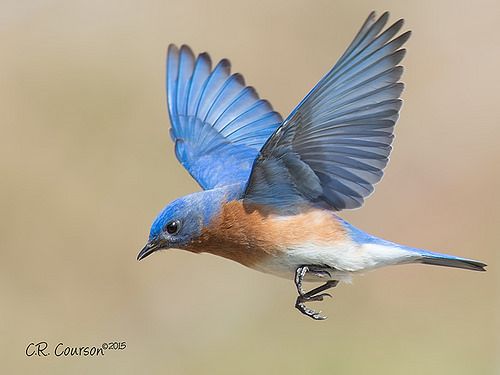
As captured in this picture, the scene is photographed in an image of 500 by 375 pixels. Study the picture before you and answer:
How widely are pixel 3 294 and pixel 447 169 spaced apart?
11.3 feet

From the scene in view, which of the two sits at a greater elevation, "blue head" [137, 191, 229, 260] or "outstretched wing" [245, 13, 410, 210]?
"outstretched wing" [245, 13, 410, 210]

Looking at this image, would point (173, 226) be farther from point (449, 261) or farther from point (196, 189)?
point (196, 189)

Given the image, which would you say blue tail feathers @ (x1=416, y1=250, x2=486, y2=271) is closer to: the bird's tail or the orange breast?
the bird's tail

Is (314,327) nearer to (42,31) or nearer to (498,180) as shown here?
(498,180)

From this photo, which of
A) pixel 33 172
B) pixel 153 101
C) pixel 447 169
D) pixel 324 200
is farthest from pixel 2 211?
pixel 324 200

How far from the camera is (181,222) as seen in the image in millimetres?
4480

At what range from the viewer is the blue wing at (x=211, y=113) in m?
5.48

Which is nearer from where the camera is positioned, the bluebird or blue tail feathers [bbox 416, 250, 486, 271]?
the bluebird

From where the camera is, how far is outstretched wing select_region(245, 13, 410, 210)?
3.98 meters

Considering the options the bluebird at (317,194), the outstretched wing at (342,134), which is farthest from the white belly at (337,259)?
the outstretched wing at (342,134)

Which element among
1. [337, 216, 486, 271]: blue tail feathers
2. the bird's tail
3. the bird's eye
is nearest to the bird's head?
the bird's eye

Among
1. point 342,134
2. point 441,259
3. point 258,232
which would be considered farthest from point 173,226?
point 441,259

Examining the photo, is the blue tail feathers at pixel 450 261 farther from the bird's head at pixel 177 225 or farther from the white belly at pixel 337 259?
the bird's head at pixel 177 225

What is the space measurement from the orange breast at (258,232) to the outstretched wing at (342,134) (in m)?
0.07
